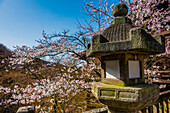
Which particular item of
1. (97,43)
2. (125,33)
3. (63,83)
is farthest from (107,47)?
(63,83)

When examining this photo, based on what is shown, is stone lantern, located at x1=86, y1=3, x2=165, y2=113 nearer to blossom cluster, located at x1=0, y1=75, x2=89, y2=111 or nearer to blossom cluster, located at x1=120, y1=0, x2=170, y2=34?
blossom cluster, located at x1=0, y1=75, x2=89, y2=111

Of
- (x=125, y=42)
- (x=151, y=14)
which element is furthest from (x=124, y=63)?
(x=151, y=14)

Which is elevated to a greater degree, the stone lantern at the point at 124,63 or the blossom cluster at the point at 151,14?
the blossom cluster at the point at 151,14

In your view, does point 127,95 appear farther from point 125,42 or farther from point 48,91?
point 48,91

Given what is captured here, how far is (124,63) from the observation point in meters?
1.45

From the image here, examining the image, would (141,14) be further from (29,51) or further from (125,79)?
(29,51)

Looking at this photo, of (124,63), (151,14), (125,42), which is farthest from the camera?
(151,14)

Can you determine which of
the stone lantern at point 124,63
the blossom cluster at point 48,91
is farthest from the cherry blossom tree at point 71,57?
the stone lantern at point 124,63

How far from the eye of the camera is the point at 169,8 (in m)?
5.02

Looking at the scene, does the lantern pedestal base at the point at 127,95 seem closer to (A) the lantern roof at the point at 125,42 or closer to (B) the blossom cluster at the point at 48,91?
(A) the lantern roof at the point at 125,42

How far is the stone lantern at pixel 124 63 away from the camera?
1205mm

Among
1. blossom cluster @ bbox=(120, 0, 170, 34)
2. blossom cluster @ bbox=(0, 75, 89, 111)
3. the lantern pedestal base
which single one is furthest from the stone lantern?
blossom cluster @ bbox=(120, 0, 170, 34)

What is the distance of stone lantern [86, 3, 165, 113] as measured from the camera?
1.21 m

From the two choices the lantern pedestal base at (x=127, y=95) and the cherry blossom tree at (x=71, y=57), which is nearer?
the lantern pedestal base at (x=127, y=95)
